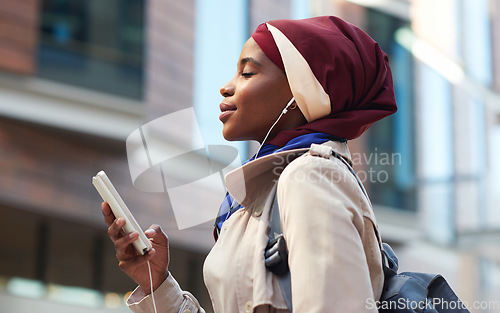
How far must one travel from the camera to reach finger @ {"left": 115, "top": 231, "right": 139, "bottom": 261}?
1.55m

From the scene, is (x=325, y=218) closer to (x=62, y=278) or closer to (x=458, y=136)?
(x=62, y=278)

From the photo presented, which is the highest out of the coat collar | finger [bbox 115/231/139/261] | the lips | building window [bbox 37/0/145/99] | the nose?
the nose

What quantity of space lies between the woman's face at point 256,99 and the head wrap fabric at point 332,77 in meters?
0.03

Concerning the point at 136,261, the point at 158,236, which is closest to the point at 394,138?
the point at 158,236

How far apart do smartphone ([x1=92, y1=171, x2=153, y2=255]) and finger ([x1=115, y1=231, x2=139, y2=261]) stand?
0.05ft

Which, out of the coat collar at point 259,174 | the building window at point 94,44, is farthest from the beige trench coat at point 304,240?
the building window at point 94,44

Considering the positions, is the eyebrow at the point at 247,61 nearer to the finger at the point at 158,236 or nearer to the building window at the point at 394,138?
the finger at the point at 158,236

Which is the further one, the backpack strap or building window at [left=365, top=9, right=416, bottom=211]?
building window at [left=365, top=9, right=416, bottom=211]

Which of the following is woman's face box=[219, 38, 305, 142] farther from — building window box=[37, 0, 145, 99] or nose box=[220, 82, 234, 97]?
building window box=[37, 0, 145, 99]

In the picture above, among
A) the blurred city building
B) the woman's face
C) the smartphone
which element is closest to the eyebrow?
the woman's face

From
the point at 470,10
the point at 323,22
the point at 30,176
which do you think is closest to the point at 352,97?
the point at 323,22

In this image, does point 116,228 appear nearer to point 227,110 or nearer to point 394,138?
point 227,110

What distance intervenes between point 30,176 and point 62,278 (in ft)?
3.51

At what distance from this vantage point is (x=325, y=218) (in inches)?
52.8
